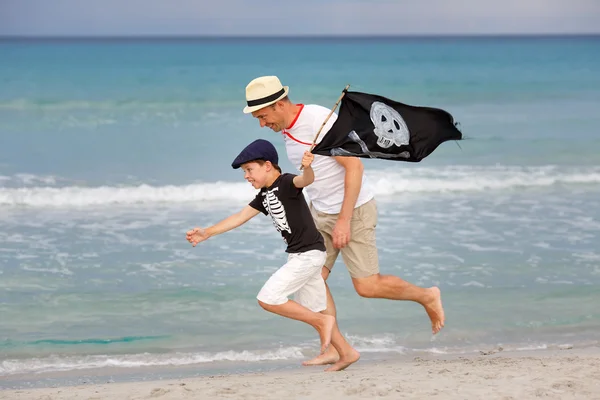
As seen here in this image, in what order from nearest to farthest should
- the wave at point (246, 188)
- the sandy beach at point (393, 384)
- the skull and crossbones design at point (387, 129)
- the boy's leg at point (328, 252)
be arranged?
the sandy beach at point (393, 384) < the skull and crossbones design at point (387, 129) < the boy's leg at point (328, 252) < the wave at point (246, 188)

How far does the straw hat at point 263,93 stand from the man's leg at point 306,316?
44.7 inches

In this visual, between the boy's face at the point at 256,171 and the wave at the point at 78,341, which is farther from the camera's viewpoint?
the wave at the point at 78,341

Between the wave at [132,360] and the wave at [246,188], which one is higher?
the wave at [246,188]

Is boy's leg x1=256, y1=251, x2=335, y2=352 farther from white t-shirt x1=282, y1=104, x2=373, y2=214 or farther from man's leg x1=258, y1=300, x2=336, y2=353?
white t-shirt x1=282, y1=104, x2=373, y2=214

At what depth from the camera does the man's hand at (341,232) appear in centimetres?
532

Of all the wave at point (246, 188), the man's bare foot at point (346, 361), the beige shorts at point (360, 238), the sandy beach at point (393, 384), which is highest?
the wave at point (246, 188)

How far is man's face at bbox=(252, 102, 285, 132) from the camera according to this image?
5.14m

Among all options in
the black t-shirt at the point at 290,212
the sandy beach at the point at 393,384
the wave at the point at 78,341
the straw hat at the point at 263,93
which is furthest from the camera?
the wave at the point at 78,341

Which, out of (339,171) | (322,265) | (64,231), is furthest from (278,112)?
(64,231)

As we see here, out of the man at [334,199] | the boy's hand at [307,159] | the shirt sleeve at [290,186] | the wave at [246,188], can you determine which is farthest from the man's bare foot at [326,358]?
the wave at [246,188]

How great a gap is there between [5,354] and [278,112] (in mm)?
2919

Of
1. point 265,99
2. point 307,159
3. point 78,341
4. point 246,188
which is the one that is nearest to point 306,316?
point 307,159

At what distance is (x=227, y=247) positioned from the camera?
9.57 metres

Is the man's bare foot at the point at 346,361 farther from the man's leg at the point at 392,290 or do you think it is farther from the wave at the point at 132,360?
the wave at the point at 132,360
